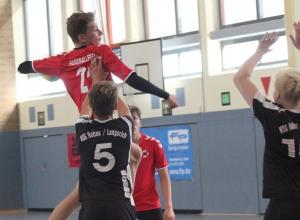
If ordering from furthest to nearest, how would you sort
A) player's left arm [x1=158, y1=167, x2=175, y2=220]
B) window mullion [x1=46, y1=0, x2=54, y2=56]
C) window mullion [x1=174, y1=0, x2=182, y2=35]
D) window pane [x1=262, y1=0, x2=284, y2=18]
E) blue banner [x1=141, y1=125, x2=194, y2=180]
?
window mullion [x1=46, y1=0, x2=54, y2=56], window mullion [x1=174, y1=0, x2=182, y2=35], blue banner [x1=141, y1=125, x2=194, y2=180], window pane [x1=262, y1=0, x2=284, y2=18], player's left arm [x1=158, y1=167, x2=175, y2=220]

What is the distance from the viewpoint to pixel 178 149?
38.3ft

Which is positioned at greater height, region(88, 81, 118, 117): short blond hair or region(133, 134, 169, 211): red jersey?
region(88, 81, 118, 117): short blond hair

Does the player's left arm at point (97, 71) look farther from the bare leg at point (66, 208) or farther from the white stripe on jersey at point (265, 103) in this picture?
the white stripe on jersey at point (265, 103)

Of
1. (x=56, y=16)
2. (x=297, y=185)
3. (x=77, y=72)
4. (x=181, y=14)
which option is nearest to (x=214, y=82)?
(x=181, y=14)

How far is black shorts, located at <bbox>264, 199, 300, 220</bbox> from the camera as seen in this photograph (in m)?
3.15

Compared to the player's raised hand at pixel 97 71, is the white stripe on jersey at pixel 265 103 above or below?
below

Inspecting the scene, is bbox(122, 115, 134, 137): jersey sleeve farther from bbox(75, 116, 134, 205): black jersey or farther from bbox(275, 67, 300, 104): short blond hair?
bbox(275, 67, 300, 104): short blond hair

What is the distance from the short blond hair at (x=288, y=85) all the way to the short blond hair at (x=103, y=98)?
0.94 metres

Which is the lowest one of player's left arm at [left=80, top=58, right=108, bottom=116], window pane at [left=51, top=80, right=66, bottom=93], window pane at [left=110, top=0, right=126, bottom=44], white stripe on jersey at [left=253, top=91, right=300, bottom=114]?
white stripe on jersey at [left=253, top=91, right=300, bottom=114]

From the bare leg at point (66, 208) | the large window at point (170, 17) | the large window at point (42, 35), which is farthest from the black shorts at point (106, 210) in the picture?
the large window at point (42, 35)

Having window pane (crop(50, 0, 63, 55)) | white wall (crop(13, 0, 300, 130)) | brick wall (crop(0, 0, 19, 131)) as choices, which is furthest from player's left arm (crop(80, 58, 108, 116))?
brick wall (crop(0, 0, 19, 131))

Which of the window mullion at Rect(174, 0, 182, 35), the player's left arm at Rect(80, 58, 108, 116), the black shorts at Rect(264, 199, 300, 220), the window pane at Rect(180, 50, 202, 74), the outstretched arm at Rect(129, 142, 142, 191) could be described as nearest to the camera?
the black shorts at Rect(264, 199, 300, 220)

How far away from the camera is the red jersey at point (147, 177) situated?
4.89 m

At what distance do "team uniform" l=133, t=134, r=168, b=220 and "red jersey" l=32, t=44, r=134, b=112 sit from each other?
96 centimetres
